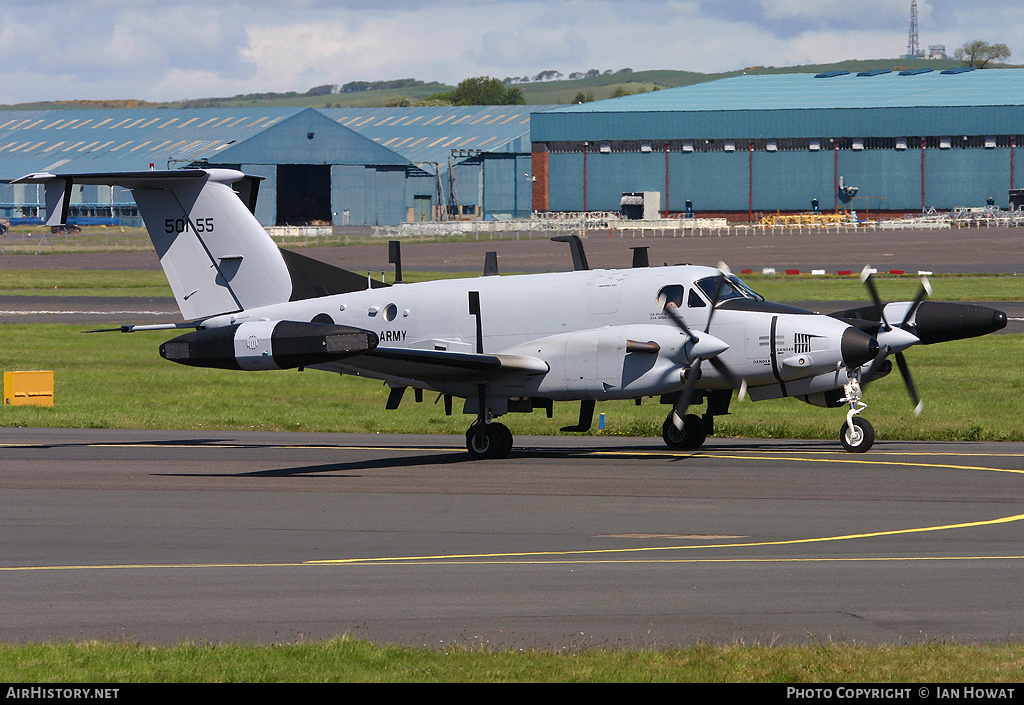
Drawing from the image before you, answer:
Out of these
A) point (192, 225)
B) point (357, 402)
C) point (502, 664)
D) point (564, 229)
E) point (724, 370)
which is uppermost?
point (564, 229)

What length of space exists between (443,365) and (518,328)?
1.90 meters

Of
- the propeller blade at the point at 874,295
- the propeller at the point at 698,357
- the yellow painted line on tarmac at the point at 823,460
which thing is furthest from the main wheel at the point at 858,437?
the propeller at the point at 698,357

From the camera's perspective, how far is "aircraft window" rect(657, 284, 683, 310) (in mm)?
23656

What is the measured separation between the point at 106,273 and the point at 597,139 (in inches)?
2792

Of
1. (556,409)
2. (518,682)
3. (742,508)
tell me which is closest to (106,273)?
(556,409)

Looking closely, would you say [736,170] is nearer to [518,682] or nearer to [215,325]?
[215,325]

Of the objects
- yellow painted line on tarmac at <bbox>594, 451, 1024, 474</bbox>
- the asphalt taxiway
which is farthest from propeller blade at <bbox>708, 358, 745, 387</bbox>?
yellow painted line on tarmac at <bbox>594, 451, 1024, 474</bbox>

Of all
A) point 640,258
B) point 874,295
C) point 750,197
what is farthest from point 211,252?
point 750,197

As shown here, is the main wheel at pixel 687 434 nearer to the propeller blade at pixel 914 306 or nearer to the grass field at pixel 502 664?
the propeller blade at pixel 914 306

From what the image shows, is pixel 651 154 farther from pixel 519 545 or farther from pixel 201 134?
pixel 519 545

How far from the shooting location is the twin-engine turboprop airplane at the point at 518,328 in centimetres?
2280

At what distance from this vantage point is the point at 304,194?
141m

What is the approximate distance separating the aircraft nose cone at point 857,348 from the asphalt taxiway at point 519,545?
1895 mm

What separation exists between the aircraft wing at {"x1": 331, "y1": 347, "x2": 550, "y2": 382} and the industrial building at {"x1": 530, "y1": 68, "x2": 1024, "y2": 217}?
116220 millimetres
